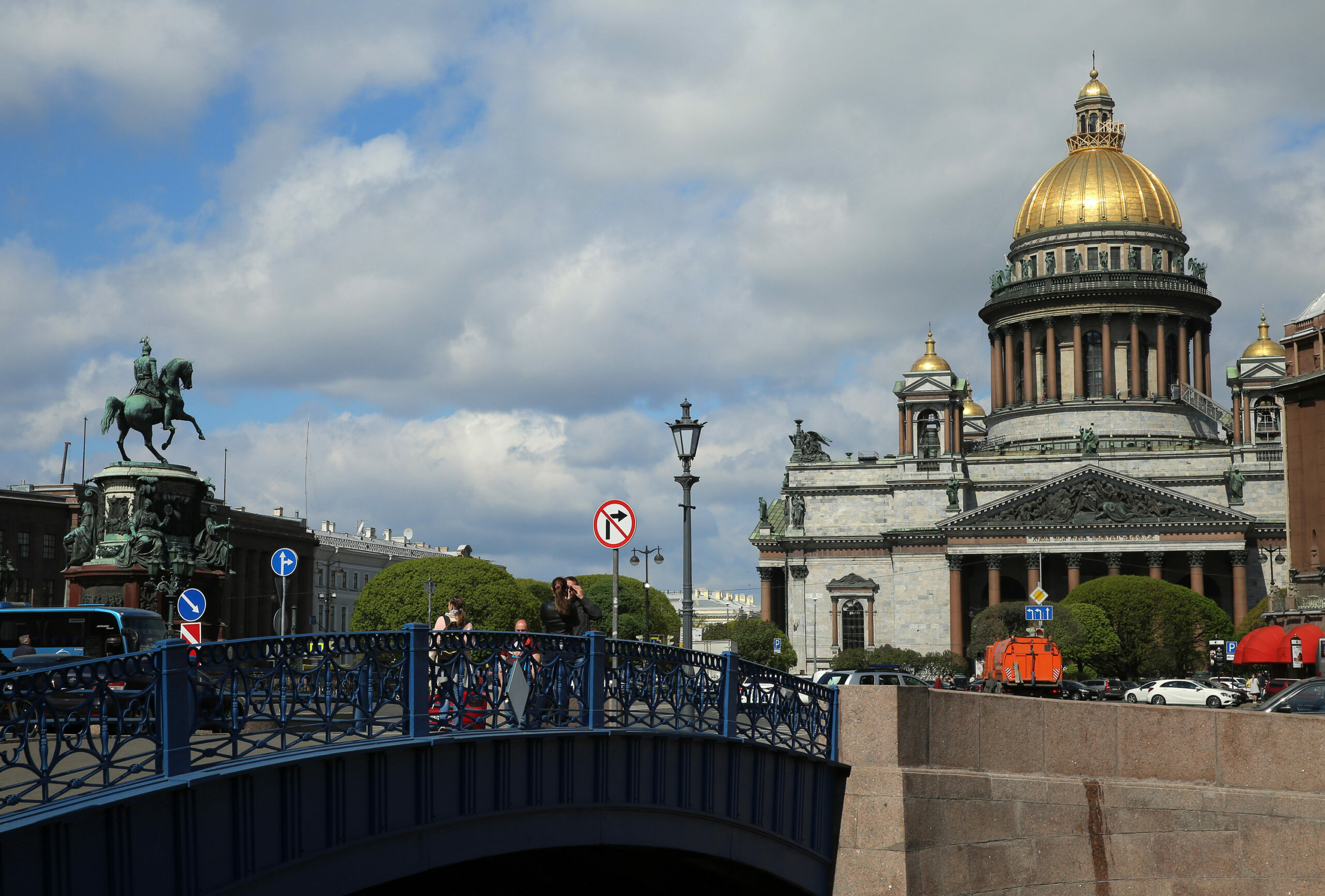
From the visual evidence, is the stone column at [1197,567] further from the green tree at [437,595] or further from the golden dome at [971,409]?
the green tree at [437,595]

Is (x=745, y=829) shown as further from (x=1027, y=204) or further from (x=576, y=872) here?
(x=1027, y=204)

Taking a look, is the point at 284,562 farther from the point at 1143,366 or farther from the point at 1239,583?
the point at 1143,366

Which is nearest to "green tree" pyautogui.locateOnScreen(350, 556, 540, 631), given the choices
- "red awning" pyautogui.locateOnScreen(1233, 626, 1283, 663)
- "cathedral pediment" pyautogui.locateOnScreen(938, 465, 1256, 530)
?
"cathedral pediment" pyautogui.locateOnScreen(938, 465, 1256, 530)

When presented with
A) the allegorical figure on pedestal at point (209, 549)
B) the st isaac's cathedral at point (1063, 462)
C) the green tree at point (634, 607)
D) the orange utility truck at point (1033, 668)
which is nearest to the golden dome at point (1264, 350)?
the st isaac's cathedral at point (1063, 462)

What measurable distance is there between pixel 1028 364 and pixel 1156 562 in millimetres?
22627

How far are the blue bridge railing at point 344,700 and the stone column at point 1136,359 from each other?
96.3m

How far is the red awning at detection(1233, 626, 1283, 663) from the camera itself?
56.1 meters

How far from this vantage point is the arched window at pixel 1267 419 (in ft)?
338

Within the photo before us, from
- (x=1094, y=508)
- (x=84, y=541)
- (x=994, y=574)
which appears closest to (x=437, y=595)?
(x=994, y=574)

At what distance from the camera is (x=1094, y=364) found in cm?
11362

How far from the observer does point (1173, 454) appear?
103 meters

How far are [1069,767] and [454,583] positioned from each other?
7045 centimetres

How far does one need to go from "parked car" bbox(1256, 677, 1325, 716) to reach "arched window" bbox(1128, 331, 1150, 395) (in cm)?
8870

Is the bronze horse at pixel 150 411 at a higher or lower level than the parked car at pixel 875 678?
higher
